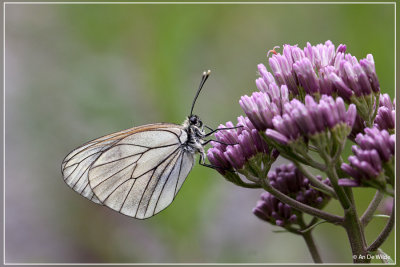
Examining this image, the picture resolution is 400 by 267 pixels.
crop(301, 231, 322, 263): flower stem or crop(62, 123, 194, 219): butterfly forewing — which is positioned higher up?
crop(62, 123, 194, 219): butterfly forewing

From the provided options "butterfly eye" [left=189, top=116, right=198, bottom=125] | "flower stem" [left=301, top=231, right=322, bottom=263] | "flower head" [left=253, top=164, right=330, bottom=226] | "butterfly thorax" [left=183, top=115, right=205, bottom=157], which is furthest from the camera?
"butterfly eye" [left=189, top=116, right=198, bottom=125]

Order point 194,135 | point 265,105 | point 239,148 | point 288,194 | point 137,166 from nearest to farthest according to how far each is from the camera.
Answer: point 265,105, point 239,148, point 288,194, point 194,135, point 137,166

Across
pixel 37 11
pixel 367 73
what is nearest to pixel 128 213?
pixel 367 73

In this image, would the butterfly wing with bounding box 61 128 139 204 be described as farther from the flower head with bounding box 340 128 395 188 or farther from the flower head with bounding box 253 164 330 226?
the flower head with bounding box 340 128 395 188

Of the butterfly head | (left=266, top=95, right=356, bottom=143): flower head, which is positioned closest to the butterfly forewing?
the butterfly head

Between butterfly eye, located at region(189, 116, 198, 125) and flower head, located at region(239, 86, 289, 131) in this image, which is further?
butterfly eye, located at region(189, 116, 198, 125)

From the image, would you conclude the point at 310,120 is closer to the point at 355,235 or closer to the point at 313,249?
the point at 355,235

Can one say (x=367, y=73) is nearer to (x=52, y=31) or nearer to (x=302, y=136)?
(x=302, y=136)

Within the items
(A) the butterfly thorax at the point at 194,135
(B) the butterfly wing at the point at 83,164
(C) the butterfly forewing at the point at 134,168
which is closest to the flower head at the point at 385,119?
(A) the butterfly thorax at the point at 194,135

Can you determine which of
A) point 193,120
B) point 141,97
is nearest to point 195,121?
point 193,120
